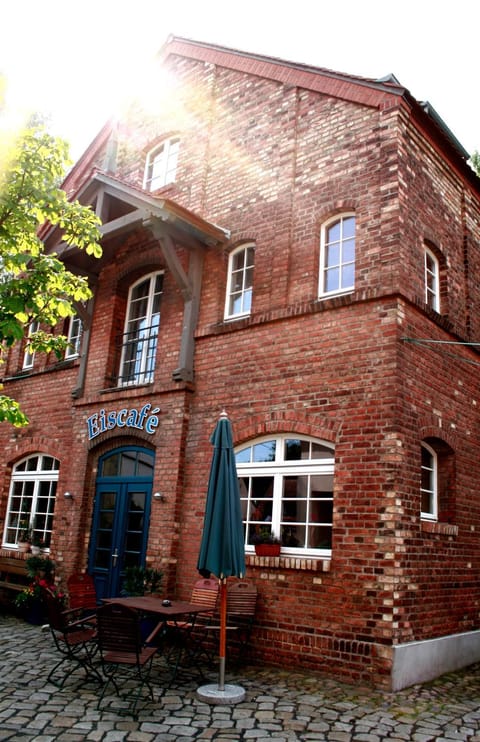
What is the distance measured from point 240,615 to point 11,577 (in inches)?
258

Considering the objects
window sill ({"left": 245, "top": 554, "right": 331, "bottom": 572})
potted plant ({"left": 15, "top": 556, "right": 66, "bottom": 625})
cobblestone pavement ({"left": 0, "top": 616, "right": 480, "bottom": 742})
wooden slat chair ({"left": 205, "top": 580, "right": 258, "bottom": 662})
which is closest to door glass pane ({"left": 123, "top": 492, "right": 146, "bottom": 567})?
potted plant ({"left": 15, "top": 556, "right": 66, "bottom": 625})

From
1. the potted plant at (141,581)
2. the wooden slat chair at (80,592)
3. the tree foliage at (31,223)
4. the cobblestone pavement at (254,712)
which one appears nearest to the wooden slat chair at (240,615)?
the cobblestone pavement at (254,712)

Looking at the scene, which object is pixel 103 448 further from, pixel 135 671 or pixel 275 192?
pixel 275 192

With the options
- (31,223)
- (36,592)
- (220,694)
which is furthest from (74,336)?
(220,694)

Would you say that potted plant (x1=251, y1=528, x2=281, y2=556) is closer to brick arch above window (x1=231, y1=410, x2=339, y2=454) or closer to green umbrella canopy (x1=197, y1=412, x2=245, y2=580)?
brick arch above window (x1=231, y1=410, x2=339, y2=454)

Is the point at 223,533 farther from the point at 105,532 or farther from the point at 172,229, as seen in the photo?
the point at 172,229

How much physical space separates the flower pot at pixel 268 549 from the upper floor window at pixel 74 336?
6.38 meters

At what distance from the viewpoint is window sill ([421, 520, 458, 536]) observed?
26.8 feet

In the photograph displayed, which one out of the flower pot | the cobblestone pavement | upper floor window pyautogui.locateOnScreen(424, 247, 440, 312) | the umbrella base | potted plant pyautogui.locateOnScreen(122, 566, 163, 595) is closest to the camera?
the cobblestone pavement

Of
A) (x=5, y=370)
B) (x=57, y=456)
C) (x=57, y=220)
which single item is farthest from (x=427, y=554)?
(x=5, y=370)

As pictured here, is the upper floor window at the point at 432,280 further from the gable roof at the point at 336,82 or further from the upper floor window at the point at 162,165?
the upper floor window at the point at 162,165

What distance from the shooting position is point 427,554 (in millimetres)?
8180

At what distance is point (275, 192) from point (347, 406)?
397 centimetres

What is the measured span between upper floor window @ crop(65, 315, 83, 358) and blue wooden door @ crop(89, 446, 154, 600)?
294 cm
